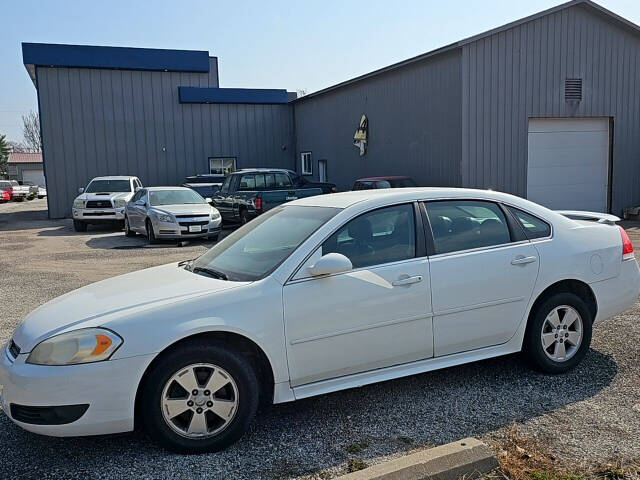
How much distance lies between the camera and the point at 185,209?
14133 millimetres

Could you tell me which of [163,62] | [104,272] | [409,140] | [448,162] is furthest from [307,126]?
[104,272]

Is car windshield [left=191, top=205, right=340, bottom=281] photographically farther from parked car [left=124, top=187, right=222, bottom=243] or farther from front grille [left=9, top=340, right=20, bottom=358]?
parked car [left=124, top=187, right=222, bottom=243]

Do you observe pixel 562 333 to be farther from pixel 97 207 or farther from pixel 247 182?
pixel 97 207

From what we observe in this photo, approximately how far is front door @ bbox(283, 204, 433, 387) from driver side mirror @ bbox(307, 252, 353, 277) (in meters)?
0.07

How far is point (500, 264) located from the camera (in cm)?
442

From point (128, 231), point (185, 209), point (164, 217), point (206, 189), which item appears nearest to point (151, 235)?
point (164, 217)

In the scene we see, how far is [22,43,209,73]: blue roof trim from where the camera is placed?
21625 mm

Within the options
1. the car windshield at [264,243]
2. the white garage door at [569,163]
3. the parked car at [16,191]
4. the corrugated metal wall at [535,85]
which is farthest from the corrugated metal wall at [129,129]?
the parked car at [16,191]

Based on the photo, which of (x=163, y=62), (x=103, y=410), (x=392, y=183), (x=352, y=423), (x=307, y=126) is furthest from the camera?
(x=307, y=126)

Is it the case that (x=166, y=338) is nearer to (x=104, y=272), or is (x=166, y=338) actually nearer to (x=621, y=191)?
(x=104, y=272)

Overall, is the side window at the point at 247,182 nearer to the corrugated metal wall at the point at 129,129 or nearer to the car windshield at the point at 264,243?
the corrugated metal wall at the point at 129,129

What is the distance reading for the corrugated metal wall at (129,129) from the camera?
22.2 metres

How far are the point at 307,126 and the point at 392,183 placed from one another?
11.0 metres

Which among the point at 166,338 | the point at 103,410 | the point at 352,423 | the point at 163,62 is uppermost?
the point at 163,62
